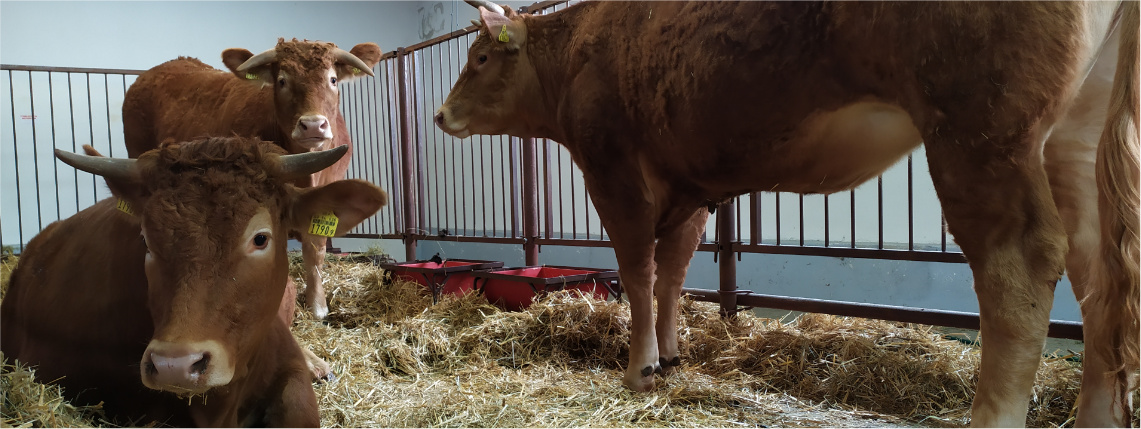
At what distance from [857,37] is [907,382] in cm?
184

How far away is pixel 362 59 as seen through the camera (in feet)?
18.9

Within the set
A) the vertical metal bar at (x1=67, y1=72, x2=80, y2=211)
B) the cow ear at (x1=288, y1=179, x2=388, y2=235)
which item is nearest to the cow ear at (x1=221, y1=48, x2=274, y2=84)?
the cow ear at (x1=288, y1=179, x2=388, y2=235)

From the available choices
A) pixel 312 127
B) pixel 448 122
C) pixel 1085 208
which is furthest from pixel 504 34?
pixel 1085 208

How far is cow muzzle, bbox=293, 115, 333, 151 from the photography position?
4430 mm

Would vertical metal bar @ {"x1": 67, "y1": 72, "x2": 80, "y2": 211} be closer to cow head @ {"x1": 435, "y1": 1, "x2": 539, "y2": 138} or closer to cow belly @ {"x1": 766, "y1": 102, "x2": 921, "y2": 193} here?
cow head @ {"x1": 435, "y1": 1, "x2": 539, "y2": 138}

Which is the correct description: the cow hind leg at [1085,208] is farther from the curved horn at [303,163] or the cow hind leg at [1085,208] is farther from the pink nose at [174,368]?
the pink nose at [174,368]

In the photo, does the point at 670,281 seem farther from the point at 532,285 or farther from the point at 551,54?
the point at 551,54

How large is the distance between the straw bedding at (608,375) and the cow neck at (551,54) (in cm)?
128

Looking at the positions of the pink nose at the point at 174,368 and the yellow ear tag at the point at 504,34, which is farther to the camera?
the yellow ear tag at the point at 504,34

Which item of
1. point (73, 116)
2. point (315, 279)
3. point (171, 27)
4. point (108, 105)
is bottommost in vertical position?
point (315, 279)

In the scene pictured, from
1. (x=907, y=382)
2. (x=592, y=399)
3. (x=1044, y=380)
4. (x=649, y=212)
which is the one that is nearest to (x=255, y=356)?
(x=592, y=399)

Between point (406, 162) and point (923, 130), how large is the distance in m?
6.14

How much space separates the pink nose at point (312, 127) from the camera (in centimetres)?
443

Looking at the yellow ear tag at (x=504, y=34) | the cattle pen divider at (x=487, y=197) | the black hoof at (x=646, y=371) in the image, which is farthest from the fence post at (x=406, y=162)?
the black hoof at (x=646, y=371)
